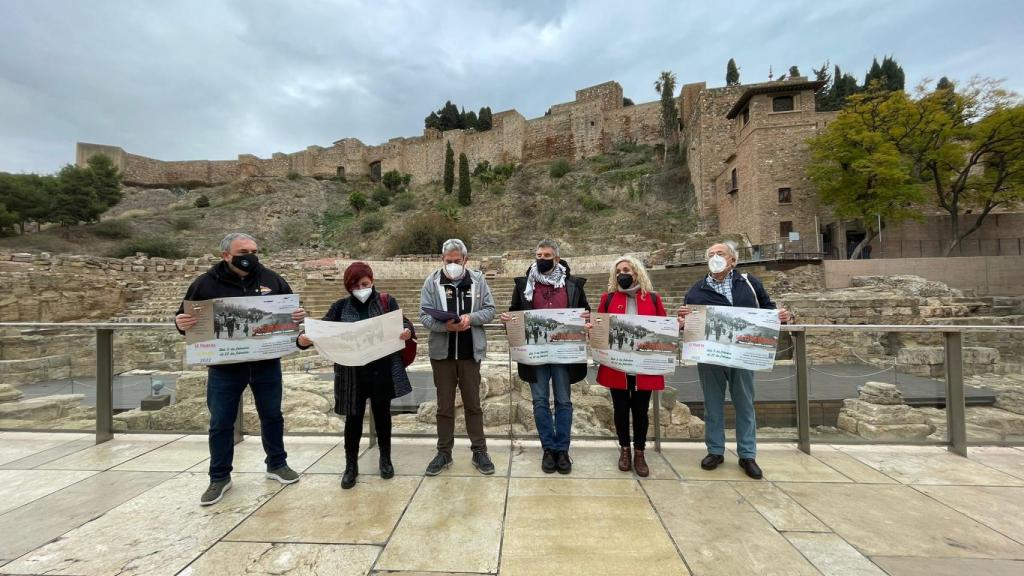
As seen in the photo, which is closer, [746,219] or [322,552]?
[322,552]

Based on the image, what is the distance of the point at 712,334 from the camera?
10.6 ft

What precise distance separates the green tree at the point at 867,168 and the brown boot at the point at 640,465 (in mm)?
24105

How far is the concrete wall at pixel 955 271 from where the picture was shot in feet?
52.9

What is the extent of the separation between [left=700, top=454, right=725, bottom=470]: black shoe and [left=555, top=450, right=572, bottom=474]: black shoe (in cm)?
109

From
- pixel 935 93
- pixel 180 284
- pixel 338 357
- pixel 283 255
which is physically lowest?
pixel 338 357

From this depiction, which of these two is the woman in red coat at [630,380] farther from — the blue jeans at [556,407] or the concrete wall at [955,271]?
the concrete wall at [955,271]

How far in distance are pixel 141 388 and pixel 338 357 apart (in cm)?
307

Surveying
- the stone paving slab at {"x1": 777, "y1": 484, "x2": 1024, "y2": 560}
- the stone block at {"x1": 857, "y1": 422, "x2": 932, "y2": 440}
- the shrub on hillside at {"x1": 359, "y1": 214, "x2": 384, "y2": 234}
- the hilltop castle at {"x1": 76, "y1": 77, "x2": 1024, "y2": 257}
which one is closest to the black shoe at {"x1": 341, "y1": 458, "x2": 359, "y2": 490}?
the stone paving slab at {"x1": 777, "y1": 484, "x2": 1024, "y2": 560}

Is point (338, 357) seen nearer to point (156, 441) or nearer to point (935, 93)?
point (156, 441)

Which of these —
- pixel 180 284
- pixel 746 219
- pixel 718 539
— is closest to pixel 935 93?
pixel 746 219

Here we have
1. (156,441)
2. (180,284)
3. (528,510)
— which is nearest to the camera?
→ (528,510)

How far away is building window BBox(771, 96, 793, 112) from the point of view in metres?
23.1

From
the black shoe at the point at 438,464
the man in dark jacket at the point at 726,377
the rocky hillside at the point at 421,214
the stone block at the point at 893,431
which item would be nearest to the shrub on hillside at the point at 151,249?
the rocky hillside at the point at 421,214

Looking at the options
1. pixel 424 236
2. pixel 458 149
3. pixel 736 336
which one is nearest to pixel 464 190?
pixel 458 149
